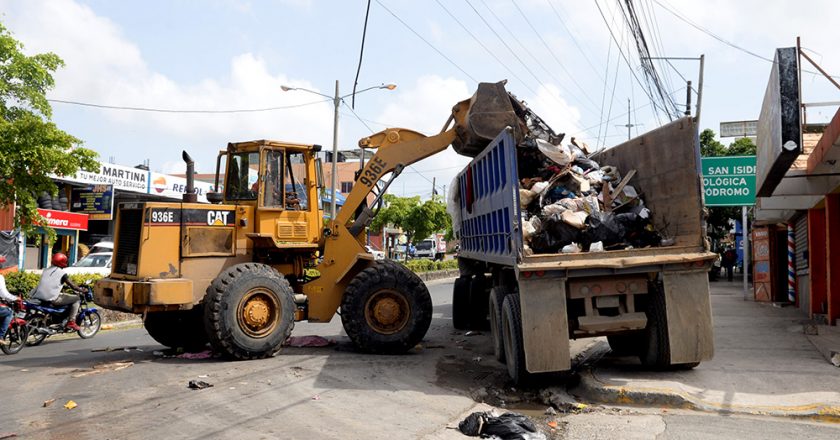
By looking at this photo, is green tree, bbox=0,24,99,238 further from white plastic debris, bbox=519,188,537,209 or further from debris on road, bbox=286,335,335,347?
white plastic debris, bbox=519,188,537,209

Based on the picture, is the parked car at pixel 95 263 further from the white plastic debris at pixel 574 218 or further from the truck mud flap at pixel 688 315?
the truck mud flap at pixel 688 315

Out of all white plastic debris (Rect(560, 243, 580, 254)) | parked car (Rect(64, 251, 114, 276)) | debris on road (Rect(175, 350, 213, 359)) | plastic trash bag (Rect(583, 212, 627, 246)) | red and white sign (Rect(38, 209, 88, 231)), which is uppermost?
red and white sign (Rect(38, 209, 88, 231))

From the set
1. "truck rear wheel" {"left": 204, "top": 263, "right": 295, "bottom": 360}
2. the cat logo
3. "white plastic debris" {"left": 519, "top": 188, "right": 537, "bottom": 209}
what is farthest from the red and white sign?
"white plastic debris" {"left": 519, "top": 188, "right": 537, "bottom": 209}

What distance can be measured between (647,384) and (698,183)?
231cm

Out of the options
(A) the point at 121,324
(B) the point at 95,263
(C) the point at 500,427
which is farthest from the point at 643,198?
(B) the point at 95,263

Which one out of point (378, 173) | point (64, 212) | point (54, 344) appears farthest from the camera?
point (64, 212)

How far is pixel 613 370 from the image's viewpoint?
807cm

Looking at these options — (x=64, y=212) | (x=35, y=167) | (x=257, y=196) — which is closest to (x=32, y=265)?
(x=64, y=212)

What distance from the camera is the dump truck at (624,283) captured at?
718cm

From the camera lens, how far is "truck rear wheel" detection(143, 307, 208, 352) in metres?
9.99

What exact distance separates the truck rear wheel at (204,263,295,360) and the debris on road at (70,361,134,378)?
1142 millimetres

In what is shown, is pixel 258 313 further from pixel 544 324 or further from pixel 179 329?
pixel 544 324

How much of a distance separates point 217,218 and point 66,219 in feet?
58.7

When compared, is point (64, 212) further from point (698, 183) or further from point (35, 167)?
point (698, 183)
